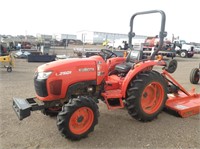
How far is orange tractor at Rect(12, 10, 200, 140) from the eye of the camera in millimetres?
3098

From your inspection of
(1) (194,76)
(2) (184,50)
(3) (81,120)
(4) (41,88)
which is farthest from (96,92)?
(2) (184,50)

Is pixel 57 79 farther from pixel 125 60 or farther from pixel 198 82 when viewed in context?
pixel 198 82

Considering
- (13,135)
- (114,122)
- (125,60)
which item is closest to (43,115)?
(13,135)

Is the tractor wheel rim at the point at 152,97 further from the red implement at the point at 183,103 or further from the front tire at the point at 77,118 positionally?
the front tire at the point at 77,118

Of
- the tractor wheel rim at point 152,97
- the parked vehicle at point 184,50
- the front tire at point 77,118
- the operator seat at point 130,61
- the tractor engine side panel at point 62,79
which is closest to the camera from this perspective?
the front tire at point 77,118

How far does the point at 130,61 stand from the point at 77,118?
2.03 metres

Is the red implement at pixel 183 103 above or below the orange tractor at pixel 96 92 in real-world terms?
below

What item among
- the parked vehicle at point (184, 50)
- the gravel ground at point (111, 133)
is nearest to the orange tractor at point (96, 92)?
the gravel ground at point (111, 133)

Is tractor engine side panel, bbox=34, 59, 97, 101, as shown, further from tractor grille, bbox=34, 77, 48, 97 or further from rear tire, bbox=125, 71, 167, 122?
rear tire, bbox=125, 71, 167, 122

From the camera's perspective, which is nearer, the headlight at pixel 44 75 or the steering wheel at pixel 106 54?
the headlight at pixel 44 75

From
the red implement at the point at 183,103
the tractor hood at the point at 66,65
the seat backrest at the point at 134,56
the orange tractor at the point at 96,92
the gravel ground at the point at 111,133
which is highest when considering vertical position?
the seat backrest at the point at 134,56

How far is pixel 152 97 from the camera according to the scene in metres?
4.18

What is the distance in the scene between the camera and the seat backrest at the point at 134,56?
14.4 ft

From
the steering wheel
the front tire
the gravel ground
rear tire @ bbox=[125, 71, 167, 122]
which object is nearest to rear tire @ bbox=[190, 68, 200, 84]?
the gravel ground
